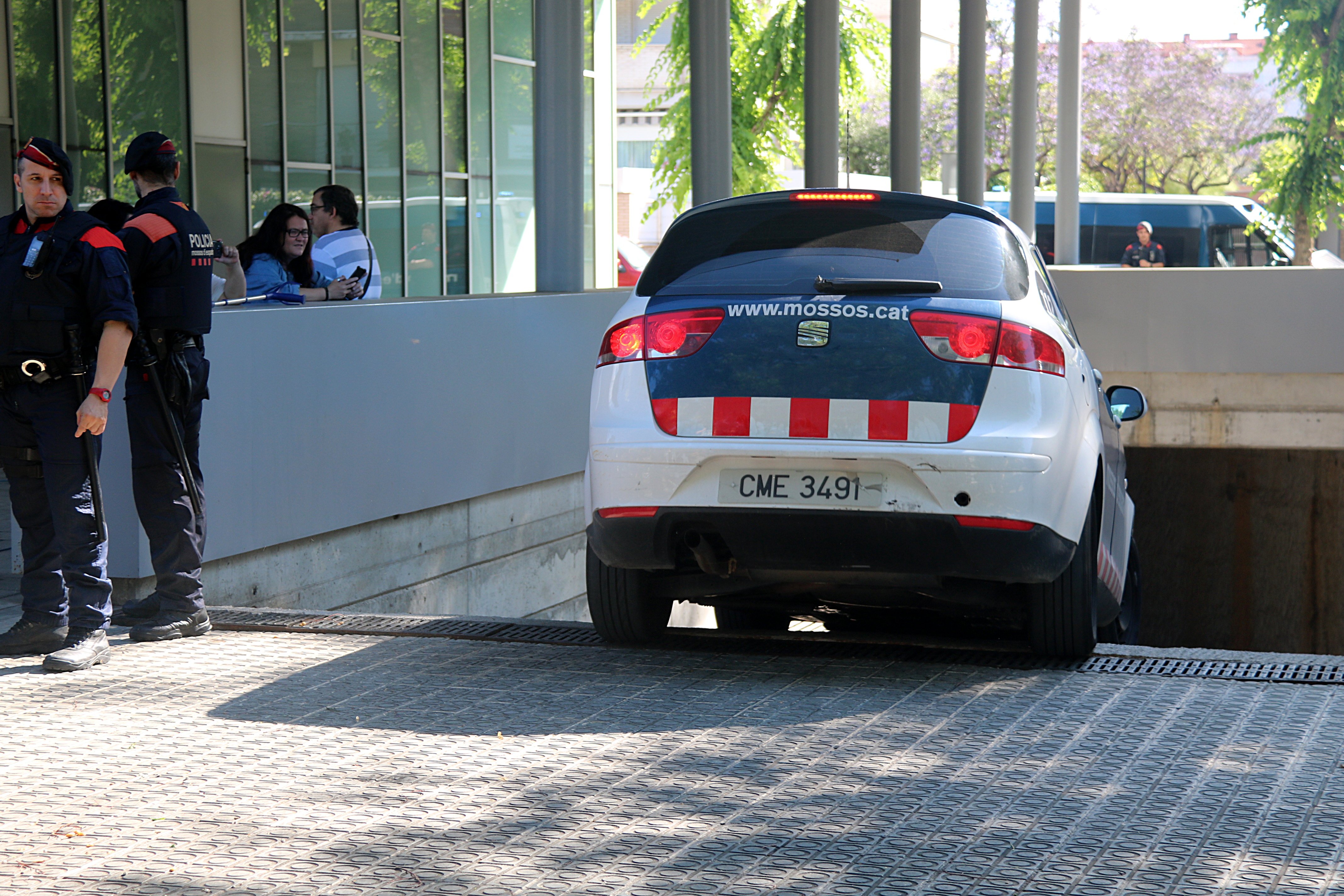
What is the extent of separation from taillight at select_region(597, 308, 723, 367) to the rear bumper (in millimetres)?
544

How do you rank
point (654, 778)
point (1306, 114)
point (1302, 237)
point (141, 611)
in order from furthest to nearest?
1. point (1302, 237)
2. point (1306, 114)
3. point (141, 611)
4. point (654, 778)

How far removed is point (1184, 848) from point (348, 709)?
2.62 meters

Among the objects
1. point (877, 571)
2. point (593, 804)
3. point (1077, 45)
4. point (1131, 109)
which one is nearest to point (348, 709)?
point (593, 804)

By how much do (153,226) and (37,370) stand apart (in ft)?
2.39

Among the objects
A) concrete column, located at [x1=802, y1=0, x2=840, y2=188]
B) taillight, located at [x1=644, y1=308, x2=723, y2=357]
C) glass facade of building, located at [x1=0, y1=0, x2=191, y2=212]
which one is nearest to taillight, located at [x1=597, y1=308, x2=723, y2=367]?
taillight, located at [x1=644, y1=308, x2=723, y2=357]

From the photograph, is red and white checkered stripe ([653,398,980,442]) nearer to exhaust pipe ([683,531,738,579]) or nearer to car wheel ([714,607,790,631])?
exhaust pipe ([683,531,738,579])

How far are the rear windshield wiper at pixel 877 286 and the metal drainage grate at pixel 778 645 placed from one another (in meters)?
1.38

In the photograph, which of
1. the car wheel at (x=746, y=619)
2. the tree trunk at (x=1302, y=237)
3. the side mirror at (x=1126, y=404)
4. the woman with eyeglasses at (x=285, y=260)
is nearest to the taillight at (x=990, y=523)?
the car wheel at (x=746, y=619)

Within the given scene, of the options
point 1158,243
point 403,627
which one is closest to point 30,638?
point 403,627

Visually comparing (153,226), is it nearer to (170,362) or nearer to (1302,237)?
(170,362)

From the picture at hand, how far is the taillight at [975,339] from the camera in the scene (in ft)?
17.2

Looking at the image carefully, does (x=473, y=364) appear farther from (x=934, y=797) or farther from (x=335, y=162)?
(x=335, y=162)

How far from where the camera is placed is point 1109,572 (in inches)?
268

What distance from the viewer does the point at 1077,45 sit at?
2556 centimetres
